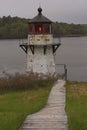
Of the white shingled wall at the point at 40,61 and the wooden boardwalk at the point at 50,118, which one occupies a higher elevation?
the white shingled wall at the point at 40,61

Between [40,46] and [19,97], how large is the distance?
42.3 feet

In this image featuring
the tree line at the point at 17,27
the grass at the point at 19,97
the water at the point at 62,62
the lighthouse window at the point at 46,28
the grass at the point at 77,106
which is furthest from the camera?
the tree line at the point at 17,27

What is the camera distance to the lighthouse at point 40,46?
102 feet

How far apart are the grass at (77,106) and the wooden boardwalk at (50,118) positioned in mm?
234

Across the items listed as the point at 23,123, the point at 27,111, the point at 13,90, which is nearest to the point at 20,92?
the point at 13,90

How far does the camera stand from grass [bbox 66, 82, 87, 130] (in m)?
12.9

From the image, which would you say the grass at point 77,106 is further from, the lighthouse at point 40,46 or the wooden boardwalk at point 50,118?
the lighthouse at point 40,46

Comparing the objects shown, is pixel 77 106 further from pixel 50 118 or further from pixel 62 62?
pixel 62 62

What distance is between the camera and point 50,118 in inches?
543

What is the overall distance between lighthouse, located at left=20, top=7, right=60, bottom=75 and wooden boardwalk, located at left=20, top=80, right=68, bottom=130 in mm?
13672

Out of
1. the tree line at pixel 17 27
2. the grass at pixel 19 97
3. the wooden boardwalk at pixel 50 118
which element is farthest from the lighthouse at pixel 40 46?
the tree line at pixel 17 27

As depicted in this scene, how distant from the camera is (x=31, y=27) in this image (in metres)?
31.5

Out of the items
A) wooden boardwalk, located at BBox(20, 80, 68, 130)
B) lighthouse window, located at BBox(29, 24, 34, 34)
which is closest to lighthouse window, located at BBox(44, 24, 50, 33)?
lighthouse window, located at BBox(29, 24, 34, 34)

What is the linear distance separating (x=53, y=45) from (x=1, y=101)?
14735 millimetres
